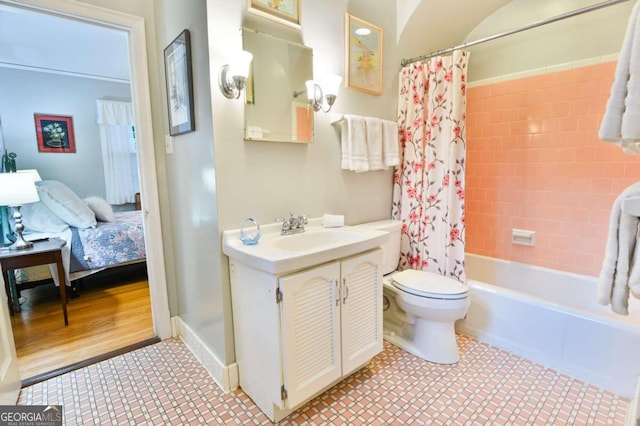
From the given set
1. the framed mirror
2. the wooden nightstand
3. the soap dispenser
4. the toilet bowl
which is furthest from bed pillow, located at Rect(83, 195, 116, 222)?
the toilet bowl

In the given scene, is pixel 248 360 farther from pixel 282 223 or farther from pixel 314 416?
pixel 282 223

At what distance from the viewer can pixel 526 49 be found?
241 cm

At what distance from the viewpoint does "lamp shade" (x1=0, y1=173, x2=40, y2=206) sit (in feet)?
7.16

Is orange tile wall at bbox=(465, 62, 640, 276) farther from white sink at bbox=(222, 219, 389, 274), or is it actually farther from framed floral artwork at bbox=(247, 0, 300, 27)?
framed floral artwork at bbox=(247, 0, 300, 27)

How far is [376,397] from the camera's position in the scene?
5.32 feet

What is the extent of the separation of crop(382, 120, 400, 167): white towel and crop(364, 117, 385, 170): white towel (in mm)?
60

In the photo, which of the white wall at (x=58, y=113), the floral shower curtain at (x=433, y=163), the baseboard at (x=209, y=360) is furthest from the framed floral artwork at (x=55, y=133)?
the floral shower curtain at (x=433, y=163)

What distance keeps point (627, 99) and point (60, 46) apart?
441 centimetres

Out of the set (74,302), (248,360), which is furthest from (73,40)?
(248,360)

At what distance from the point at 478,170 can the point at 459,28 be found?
1193mm

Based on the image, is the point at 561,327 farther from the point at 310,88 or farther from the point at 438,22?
the point at 438,22

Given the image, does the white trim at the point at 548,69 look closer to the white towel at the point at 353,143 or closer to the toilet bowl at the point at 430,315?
the white towel at the point at 353,143

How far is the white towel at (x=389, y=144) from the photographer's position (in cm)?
229

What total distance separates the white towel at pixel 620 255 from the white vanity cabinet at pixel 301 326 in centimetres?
98
